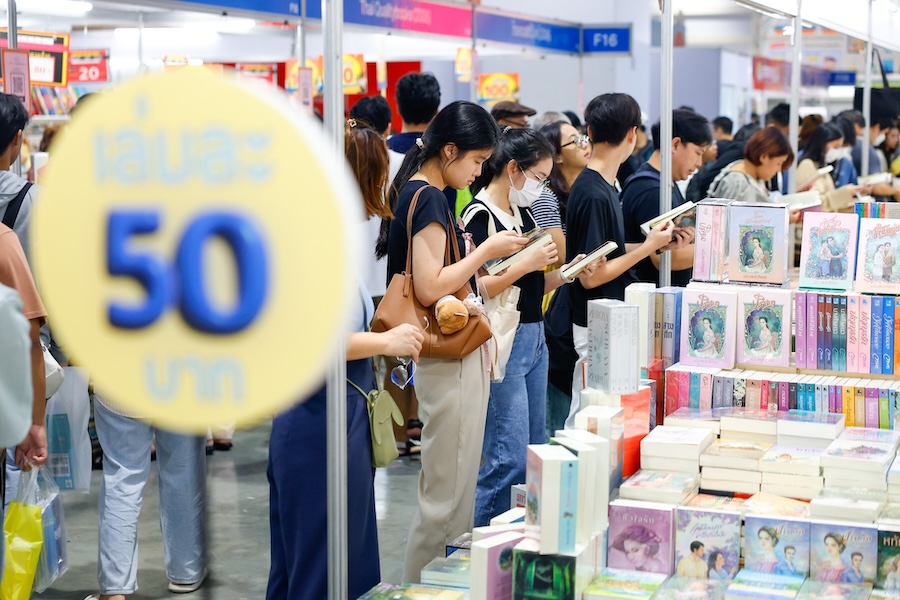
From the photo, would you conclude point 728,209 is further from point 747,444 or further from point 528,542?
point 528,542

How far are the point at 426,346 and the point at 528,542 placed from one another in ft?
2.90

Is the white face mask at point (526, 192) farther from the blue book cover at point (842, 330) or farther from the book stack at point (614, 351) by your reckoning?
the blue book cover at point (842, 330)

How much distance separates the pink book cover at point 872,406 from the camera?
9.75 ft

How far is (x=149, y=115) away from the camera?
1.08 m

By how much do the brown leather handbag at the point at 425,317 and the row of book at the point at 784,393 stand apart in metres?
0.56

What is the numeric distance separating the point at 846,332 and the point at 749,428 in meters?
0.43

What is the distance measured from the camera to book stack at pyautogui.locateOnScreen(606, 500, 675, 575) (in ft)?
8.16

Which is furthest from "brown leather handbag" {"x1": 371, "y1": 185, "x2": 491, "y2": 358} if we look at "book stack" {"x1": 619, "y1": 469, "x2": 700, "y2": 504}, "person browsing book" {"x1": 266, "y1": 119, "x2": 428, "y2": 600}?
"book stack" {"x1": 619, "y1": 469, "x2": 700, "y2": 504}

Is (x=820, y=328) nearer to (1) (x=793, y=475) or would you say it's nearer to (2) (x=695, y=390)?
(2) (x=695, y=390)

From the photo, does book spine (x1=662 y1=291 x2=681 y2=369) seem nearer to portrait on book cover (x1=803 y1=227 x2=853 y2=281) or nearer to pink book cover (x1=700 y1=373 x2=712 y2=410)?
pink book cover (x1=700 y1=373 x2=712 y2=410)

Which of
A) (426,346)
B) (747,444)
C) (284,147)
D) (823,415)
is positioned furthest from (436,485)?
(284,147)

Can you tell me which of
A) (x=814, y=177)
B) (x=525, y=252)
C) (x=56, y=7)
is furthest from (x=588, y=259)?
(x=56, y=7)

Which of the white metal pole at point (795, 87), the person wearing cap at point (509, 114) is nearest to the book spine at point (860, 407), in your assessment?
the white metal pole at point (795, 87)

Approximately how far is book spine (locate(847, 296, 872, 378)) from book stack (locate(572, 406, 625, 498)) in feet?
2.64
